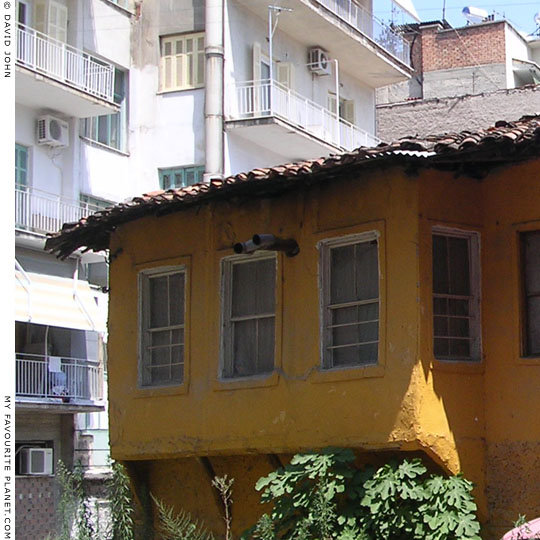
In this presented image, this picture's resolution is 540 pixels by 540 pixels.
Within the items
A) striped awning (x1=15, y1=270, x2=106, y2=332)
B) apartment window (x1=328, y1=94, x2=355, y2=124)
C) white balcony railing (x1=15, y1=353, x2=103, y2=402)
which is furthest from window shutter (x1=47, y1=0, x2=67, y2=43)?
apartment window (x1=328, y1=94, x2=355, y2=124)

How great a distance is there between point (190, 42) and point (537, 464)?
2152 centimetres

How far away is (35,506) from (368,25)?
16.4m

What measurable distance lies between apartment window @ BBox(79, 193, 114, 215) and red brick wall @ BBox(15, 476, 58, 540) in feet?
19.6

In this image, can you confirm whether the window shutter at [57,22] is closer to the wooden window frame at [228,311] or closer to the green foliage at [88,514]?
the wooden window frame at [228,311]

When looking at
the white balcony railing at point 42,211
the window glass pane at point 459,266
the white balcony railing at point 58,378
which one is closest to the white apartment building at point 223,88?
the white balcony railing at point 42,211

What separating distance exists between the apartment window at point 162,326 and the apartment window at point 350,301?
2.41m

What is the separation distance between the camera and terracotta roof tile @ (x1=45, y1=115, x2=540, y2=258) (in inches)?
504

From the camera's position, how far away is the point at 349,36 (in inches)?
1384

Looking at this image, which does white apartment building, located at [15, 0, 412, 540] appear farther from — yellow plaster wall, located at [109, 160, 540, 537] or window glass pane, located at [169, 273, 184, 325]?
yellow plaster wall, located at [109, 160, 540, 537]

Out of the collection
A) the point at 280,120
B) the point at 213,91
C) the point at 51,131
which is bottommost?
the point at 51,131

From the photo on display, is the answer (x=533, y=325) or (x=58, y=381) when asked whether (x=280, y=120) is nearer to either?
(x=58, y=381)

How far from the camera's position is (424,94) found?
41562 millimetres

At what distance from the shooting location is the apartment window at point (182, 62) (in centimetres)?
3272

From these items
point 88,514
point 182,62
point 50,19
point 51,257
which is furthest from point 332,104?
point 88,514
